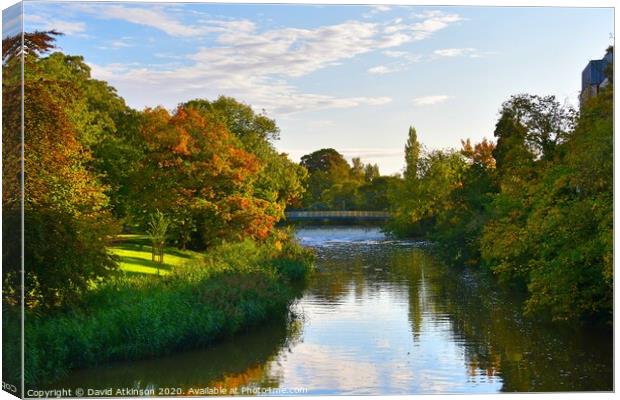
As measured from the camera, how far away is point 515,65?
16312 mm

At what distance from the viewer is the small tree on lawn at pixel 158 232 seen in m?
20.5

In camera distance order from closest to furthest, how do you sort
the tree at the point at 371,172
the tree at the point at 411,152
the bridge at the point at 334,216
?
the tree at the point at 411,152 < the tree at the point at 371,172 < the bridge at the point at 334,216

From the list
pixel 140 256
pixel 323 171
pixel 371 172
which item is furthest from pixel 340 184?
pixel 140 256

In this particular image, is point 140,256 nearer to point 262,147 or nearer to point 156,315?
point 156,315

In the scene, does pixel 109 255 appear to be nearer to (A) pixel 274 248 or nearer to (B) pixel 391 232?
(A) pixel 274 248

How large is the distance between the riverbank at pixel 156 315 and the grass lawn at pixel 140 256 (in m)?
0.24

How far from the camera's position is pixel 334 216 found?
3192 centimetres

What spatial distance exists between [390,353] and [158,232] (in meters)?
6.68

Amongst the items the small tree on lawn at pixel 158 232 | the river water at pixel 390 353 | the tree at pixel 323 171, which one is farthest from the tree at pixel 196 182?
the river water at pixel 390 353

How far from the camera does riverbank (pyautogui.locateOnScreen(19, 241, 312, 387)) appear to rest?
48.3 feet

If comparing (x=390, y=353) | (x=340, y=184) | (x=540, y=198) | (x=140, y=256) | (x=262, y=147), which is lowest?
(x=390, y=353)

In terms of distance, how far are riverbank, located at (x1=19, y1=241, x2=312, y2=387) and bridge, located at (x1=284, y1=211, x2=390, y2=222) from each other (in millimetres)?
7444

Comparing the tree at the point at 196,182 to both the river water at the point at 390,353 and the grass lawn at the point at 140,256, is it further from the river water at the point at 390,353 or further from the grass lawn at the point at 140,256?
the river water at the point at 390,353

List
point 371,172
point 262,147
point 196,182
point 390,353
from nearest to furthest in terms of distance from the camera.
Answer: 1. point 390,353
2. point 371,172
3. point 196,182
4. point 262,147
